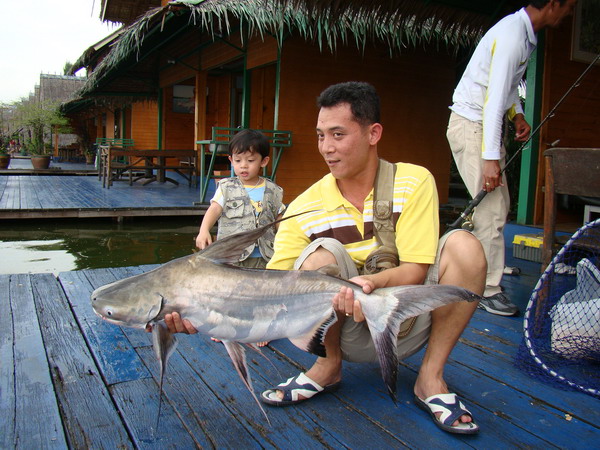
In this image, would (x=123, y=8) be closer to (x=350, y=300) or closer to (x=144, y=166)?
(x=144, y=166)

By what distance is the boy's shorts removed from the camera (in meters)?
1.88

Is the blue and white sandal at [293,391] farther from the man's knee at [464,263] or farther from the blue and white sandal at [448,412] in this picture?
the man's knee at [464,263]

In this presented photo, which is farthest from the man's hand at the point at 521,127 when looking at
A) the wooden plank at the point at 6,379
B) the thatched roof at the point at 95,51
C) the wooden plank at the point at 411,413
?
the thatched roof at the point at 95,51

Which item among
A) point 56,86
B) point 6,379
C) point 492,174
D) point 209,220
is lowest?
point 6,379

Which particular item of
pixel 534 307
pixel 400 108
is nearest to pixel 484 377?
pixel 534 307

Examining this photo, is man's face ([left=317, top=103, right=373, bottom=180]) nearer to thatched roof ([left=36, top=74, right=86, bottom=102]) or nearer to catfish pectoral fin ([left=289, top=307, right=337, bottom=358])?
catfish pectoral fin ([left=289, top=307, right=337, bottom=358])

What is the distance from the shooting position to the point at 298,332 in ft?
5.66

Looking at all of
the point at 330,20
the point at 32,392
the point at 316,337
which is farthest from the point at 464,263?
the point at 330,20

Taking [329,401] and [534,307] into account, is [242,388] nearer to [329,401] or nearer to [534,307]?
[329,401]

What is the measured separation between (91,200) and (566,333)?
8823mm

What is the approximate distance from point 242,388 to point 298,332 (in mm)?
579

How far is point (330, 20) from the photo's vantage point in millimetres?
6418

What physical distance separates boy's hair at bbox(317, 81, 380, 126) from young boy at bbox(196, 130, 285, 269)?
4.07 feet

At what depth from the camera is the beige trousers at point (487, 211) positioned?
3189 millimetres
